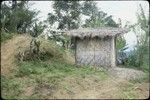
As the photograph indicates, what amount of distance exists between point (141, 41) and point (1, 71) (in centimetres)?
760

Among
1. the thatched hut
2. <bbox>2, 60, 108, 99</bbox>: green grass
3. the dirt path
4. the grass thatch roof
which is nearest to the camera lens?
<bbox>2, 60, 108, 99</bbox>: green grass

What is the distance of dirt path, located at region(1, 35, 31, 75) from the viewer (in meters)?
15.5

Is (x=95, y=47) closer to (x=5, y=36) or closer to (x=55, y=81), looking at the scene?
(x=55, y=81)

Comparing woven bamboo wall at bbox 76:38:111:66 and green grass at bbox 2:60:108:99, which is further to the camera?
woven bamboo wall at bbox 76:38:111:66

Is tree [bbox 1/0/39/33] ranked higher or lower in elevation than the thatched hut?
higher

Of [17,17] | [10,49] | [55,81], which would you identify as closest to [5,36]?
[10,49]

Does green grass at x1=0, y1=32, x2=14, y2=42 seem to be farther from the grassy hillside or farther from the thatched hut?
the thatched hut

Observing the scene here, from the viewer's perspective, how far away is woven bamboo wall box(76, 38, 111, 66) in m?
17.1

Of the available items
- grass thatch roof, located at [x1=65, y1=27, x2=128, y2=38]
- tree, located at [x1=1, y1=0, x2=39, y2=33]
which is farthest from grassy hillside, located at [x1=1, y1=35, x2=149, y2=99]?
tree, located at [x1=1, y1=0, x2=39, y2=33]

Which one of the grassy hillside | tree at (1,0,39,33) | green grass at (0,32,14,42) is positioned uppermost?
tree at (1,0,39,33)

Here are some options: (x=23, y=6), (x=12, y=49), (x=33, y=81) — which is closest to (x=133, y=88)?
(x=33, y=81)

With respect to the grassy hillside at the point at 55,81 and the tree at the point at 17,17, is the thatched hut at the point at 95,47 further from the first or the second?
the tree at the point at 17,17

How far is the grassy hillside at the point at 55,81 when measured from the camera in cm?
1238

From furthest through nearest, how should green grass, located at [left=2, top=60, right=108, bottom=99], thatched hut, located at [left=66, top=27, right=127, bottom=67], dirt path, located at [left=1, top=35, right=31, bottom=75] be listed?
thatched hut, located at [left=66, top=27, right=127, bottom=67] < dirt path, located at [left=1, top=35, right=31, bottom=75] < green grass, located at [left=2, top=60, right=108, bottom=99]
